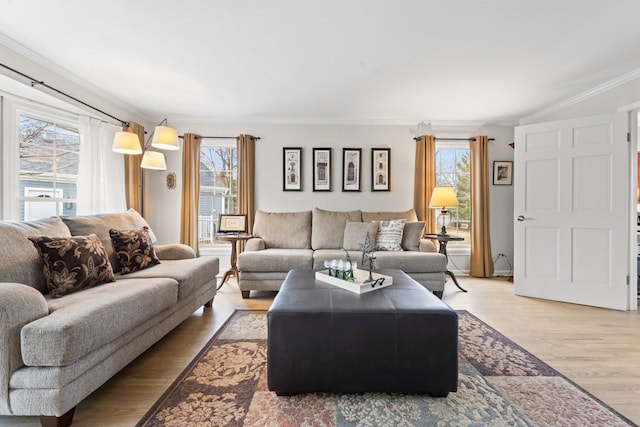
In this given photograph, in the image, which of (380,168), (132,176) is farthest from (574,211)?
(132,176)

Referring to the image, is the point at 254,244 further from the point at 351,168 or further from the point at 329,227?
the point at 351,168

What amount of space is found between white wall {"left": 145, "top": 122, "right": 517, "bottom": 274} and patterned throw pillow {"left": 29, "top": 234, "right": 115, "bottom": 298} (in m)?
2.44

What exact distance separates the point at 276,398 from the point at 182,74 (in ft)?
9.74

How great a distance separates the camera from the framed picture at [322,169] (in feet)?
14.5

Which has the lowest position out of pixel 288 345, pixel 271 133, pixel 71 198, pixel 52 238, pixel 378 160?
pixel 288 345

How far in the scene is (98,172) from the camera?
11.2ft

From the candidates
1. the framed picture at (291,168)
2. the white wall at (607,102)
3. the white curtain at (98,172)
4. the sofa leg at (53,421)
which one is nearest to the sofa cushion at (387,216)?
the framed picture at (291,168)

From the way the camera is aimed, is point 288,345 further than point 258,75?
No

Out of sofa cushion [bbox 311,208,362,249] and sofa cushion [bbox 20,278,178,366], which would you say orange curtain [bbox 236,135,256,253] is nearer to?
sofa cushion [bbox 311,208,362,249]

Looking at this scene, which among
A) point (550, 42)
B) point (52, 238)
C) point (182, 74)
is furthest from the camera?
point (182, 74)

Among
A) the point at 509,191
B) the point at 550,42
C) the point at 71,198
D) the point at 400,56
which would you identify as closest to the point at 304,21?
the point at 400,56

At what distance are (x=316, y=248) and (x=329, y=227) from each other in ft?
1.08

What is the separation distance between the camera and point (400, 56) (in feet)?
8.44

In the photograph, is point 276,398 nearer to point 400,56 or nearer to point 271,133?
point 400,56
